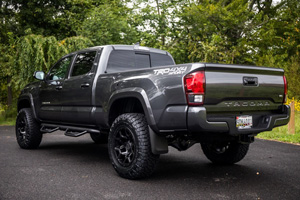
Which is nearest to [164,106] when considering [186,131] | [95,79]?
[186,131]

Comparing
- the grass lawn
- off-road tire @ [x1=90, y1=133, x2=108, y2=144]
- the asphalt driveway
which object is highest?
the asphalt driveway

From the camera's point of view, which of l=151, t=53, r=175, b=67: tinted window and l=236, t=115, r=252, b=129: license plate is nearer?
l=236, t=115, r=252, b=129: license plate

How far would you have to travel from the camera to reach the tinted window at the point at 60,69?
20.8 feet

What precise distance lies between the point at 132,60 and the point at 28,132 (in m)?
2.76

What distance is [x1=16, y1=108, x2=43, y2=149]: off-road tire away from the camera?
6.84 metres

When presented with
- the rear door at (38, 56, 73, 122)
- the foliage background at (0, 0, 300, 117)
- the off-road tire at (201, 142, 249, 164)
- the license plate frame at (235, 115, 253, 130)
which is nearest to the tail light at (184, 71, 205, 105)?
the license plate frame at (235, 115, 253, 130)

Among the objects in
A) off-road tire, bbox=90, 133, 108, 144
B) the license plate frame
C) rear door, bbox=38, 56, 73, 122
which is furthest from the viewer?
off-road tire, bbox=90, 133, 108, 144

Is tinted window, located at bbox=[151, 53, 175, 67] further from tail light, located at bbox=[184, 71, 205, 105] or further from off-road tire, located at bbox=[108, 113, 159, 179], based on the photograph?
tail light, located at bbox=[184, 71, 205, 105]

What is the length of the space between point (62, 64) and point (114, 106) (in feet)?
6.99

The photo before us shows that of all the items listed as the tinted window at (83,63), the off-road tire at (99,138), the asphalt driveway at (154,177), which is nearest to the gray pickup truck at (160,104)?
the tinted window at (83,63)

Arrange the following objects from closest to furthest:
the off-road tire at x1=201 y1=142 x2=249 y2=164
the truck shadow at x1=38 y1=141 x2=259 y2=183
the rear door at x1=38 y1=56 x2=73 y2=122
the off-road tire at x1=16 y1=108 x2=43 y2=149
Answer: the truck shadow at x1=38 y1=141 x2=259 y2=183, the off-road tire at x1=201 y1=142 x2=249 y2=164, the rear door at x1=38 y1=56 x2=73 y2=122, the off-road tire at x1=16 y1=108 x2=43 y2=149

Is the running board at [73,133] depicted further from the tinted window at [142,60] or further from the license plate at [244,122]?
the license plate at [244,122]

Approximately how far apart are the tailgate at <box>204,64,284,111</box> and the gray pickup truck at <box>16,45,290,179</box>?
0.5 inches

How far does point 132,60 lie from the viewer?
5.78m
